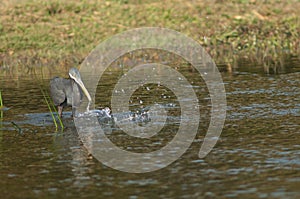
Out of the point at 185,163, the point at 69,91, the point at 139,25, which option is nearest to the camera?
the point at 185,163

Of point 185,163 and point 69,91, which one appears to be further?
point 69,91

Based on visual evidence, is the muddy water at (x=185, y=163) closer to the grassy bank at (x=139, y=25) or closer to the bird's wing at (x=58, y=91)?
the bird's wing at (x=58, y=91)

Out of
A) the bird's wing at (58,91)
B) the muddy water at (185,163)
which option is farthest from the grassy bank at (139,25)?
the muddy water at (185,163)

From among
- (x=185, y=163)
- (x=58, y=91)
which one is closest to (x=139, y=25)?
(x=58, y=91)

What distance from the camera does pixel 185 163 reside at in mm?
7934

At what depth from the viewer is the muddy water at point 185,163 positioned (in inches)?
272

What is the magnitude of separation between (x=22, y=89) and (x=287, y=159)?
797 cm

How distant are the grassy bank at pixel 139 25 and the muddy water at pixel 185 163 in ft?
24.7

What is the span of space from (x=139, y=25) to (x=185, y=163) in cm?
1483

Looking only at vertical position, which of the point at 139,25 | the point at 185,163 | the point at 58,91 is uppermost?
the point at 139,25

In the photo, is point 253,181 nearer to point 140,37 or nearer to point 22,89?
point 22,89

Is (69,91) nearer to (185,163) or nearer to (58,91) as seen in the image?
(58,91)

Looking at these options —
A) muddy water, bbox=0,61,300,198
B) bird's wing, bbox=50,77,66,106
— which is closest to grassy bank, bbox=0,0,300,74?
bird's wing, bbox=50,77,66,106

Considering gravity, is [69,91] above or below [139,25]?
below
